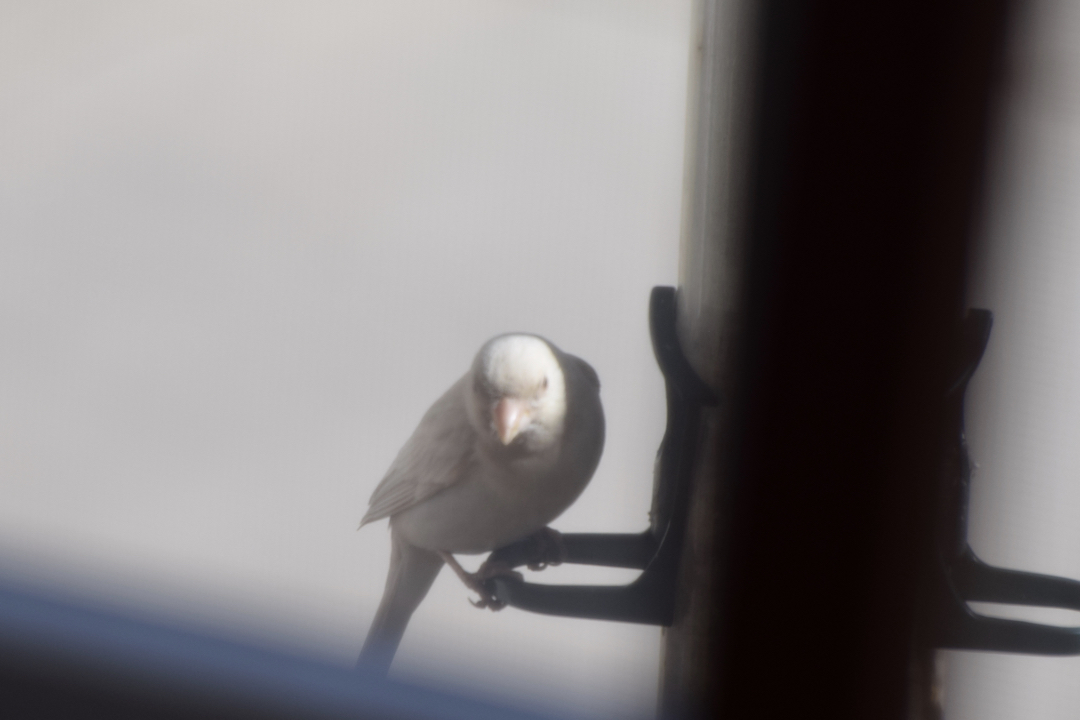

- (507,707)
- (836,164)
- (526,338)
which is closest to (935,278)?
(836,164)

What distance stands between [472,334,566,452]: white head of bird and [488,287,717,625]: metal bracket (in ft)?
0.93

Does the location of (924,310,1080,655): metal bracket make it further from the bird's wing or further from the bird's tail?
the bird's tail

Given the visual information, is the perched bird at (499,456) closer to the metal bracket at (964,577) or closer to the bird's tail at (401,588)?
the bird's tail at (401,588)

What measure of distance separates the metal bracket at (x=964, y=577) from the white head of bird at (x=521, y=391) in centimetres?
54

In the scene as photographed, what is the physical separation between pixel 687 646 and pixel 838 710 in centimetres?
20

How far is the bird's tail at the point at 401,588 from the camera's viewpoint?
142 cm


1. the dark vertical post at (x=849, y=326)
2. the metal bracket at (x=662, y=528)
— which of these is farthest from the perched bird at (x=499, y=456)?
the dark vertical post at (x=849, y=326)

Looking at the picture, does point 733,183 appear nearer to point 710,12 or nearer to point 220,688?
point 710,12

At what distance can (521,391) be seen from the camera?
117cm

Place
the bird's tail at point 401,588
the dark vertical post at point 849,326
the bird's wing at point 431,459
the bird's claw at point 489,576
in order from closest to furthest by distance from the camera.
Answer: the dark vertical post at point 849,326 → the bird's claw at point 489,576 → the bird's wing at point 431,459 → the bird's tail at point 401,588

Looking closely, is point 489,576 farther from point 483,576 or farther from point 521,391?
point 521,391

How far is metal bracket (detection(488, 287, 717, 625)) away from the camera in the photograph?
2.72ft

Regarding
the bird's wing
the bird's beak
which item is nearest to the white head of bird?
the bird's beak

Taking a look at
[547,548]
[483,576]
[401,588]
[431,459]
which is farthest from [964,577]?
[401,588]
